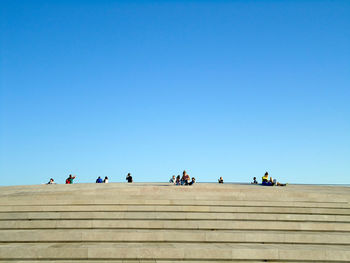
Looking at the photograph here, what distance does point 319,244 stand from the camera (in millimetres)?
11477

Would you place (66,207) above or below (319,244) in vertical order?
above

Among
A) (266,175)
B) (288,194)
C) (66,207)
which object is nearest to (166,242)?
(66,207)

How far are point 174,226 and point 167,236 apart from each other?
79 centimetres

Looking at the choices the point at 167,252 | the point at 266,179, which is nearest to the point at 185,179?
the point at 266,179

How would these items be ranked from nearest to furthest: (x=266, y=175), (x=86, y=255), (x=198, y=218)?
1. (x=86, y=255)
2. (x=198, y=218)
3. (x=266, y=175)

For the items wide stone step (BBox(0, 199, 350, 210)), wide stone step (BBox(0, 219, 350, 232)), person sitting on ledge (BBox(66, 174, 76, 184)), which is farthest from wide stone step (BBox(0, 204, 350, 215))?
person sitting on ledge (BBox(66, 174, 76, 184))

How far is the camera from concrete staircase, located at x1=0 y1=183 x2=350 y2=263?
1029 cm

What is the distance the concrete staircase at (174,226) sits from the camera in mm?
10289

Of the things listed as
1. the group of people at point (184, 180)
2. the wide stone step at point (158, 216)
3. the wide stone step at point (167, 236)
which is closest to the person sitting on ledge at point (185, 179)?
the group of people at point (184, 180)

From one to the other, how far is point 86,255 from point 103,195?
451 centimetres

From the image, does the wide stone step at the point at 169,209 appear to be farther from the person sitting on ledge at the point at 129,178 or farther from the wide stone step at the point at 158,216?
the person sitting on ledge at the point at 129,178

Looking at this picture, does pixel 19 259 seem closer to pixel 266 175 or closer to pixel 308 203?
pixel 308 203

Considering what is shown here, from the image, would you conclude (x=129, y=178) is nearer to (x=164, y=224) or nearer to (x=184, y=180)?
(x=184, y=180)

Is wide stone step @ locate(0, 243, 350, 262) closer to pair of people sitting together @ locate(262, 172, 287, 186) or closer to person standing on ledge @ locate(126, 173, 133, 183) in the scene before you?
pair of people sitting together @ locate(262, 172, 287, 186)
